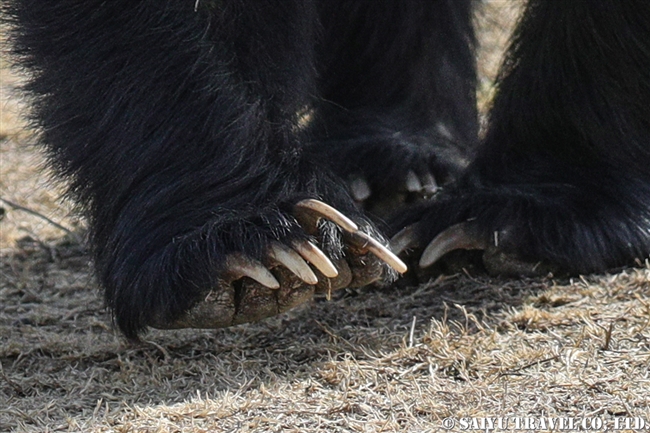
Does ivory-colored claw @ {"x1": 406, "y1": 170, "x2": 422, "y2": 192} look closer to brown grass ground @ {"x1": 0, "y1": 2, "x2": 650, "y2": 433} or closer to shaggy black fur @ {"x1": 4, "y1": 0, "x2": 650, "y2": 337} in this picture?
shaggy black fur @ {"x1": 4, "y1": 0, "x2": 650, "y2": 337}

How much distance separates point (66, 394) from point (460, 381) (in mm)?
790

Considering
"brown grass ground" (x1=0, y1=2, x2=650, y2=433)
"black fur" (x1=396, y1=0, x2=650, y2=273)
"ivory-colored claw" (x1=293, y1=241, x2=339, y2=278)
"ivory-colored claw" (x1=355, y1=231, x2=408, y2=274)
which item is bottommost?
"brown grass ground" (x1=0, y1=2, x2=650, y2=433)

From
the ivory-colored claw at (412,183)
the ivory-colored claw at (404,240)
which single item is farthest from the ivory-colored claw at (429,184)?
the ivory-colored claw at (404,240)

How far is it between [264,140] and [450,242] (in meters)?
0.58

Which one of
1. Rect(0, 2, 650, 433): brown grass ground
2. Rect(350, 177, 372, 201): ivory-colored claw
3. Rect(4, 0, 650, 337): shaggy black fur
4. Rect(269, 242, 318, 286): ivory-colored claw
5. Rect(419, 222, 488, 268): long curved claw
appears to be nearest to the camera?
Rect(0, 2, 650, 433): brown grass ground

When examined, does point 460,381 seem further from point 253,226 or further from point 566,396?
point 253,226

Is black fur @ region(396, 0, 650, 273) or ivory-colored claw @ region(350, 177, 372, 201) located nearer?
black fur @ region(396, 0, 650, 273)

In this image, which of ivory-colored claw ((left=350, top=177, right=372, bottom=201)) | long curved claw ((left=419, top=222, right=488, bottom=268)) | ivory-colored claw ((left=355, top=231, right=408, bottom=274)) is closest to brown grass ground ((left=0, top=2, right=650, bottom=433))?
long curved claw ((left=419, top=222, right=488, bottom=268))

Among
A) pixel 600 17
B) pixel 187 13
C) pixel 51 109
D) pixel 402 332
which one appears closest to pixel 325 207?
pixel 402 332

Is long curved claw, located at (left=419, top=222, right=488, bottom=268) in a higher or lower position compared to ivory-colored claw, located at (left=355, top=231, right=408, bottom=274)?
lower

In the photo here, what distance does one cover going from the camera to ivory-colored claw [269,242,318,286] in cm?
228

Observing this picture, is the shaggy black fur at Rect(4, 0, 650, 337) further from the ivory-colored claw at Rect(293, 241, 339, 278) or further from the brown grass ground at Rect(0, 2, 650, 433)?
the brown grass ground at Rect(0, 2, 650, 433)

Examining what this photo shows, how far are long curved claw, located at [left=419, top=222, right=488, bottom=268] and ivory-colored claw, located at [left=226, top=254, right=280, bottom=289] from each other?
65 cm

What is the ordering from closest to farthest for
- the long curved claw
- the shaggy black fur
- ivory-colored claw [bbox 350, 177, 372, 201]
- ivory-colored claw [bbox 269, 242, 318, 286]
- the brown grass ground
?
the brown grass ground < ivory-colored claw [bbox 269, 242, 318, 286] < the shaggy black fur < the long curved claw < ivory-colored claw [bbox 350, 177, 372, 201]
